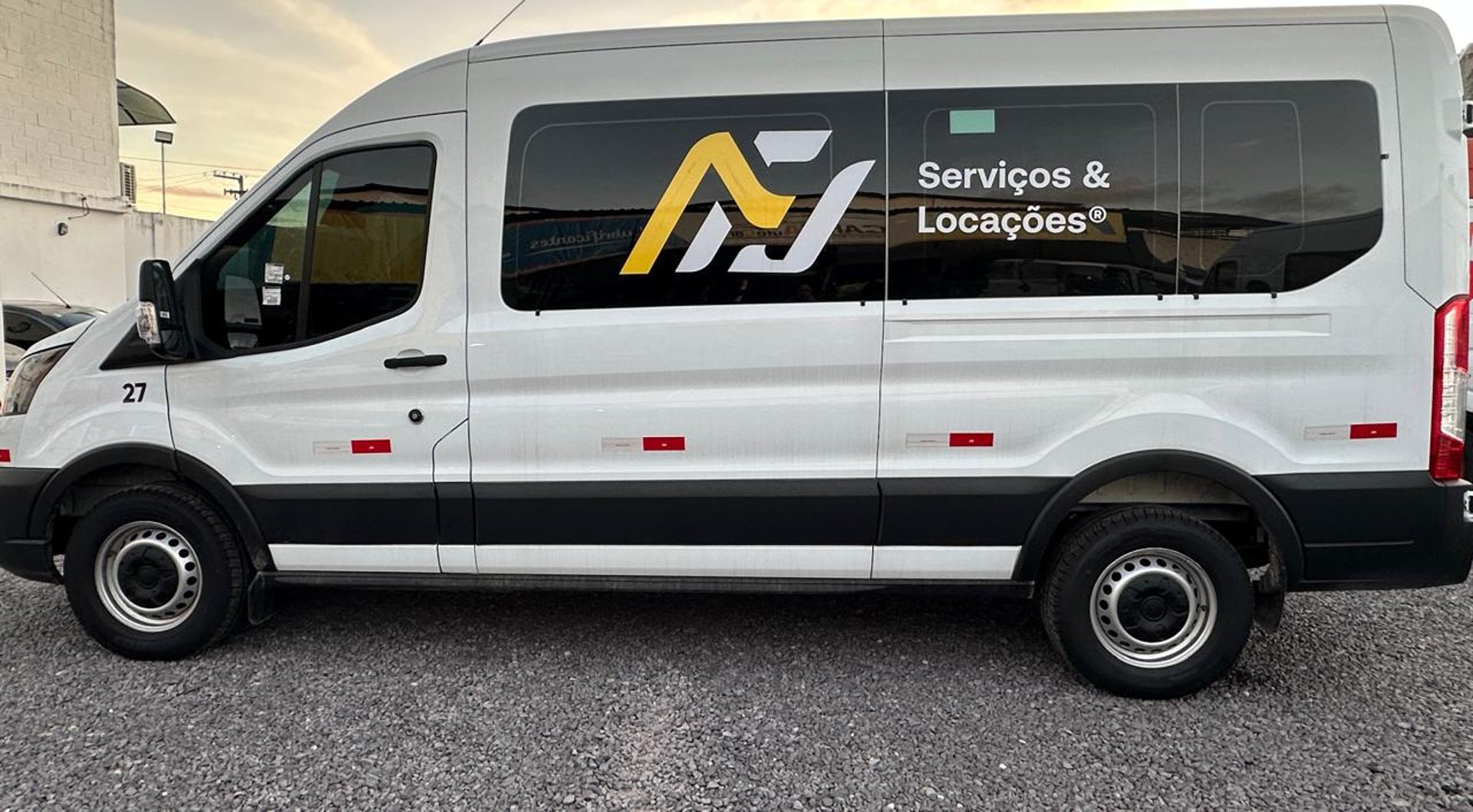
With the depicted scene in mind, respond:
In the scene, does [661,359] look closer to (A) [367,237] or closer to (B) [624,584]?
(B) [624,584]

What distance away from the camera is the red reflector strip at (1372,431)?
9.86 feet

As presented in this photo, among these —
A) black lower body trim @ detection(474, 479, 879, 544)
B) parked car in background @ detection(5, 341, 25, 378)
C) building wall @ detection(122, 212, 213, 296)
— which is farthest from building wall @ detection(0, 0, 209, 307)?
black lower body trim @ detection(474, 479, 879, 544)

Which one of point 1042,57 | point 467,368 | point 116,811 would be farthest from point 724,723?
point 1042,57

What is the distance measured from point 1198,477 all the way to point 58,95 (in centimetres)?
1768

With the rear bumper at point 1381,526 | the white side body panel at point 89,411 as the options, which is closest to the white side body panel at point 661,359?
the white side body panel at point 89,411

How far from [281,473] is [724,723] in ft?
6.43

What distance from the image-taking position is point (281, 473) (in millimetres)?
3398

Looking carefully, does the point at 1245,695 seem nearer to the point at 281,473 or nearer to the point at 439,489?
the point at 439,489

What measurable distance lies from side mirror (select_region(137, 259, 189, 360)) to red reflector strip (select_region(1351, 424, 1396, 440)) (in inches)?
169

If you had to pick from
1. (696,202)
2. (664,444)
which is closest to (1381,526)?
(664,444)

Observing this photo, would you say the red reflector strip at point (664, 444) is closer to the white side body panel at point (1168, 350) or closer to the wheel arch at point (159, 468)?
the white side body panel at point (1168, 350)

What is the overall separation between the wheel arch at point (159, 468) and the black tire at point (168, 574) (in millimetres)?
81

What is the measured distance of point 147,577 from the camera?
353cm

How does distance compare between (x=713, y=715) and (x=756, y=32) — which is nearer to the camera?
(x=713, y=715)
